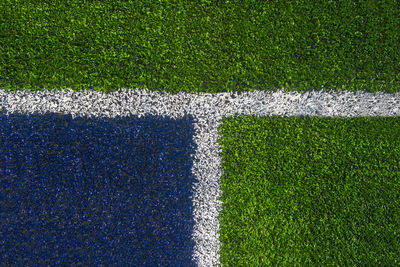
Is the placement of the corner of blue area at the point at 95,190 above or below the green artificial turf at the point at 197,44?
below

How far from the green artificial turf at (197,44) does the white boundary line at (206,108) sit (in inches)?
2.6

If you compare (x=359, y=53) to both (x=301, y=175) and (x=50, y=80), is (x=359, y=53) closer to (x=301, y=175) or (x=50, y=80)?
(x=301, y=175)

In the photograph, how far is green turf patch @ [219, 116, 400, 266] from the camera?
1.70 meters

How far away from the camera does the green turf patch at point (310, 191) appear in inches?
67.1

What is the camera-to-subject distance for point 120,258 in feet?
5.46

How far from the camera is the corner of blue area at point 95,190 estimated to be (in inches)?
64.9

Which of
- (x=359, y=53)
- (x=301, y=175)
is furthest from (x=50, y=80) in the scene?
(x=359, y=53)

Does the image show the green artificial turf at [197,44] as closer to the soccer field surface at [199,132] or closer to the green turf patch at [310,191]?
the soccer field surface at [199,132]

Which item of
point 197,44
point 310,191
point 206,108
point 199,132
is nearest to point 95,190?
point 199,132

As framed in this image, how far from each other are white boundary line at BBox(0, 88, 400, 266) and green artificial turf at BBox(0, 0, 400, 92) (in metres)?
0.07

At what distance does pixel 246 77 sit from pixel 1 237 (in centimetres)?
211

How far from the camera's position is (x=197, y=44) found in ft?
5.53

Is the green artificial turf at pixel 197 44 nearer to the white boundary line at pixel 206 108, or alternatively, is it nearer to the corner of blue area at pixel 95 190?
the white boundary line at pixel 206 108

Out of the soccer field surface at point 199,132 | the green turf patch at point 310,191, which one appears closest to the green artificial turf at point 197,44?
the soccer field surface at point 199,132
